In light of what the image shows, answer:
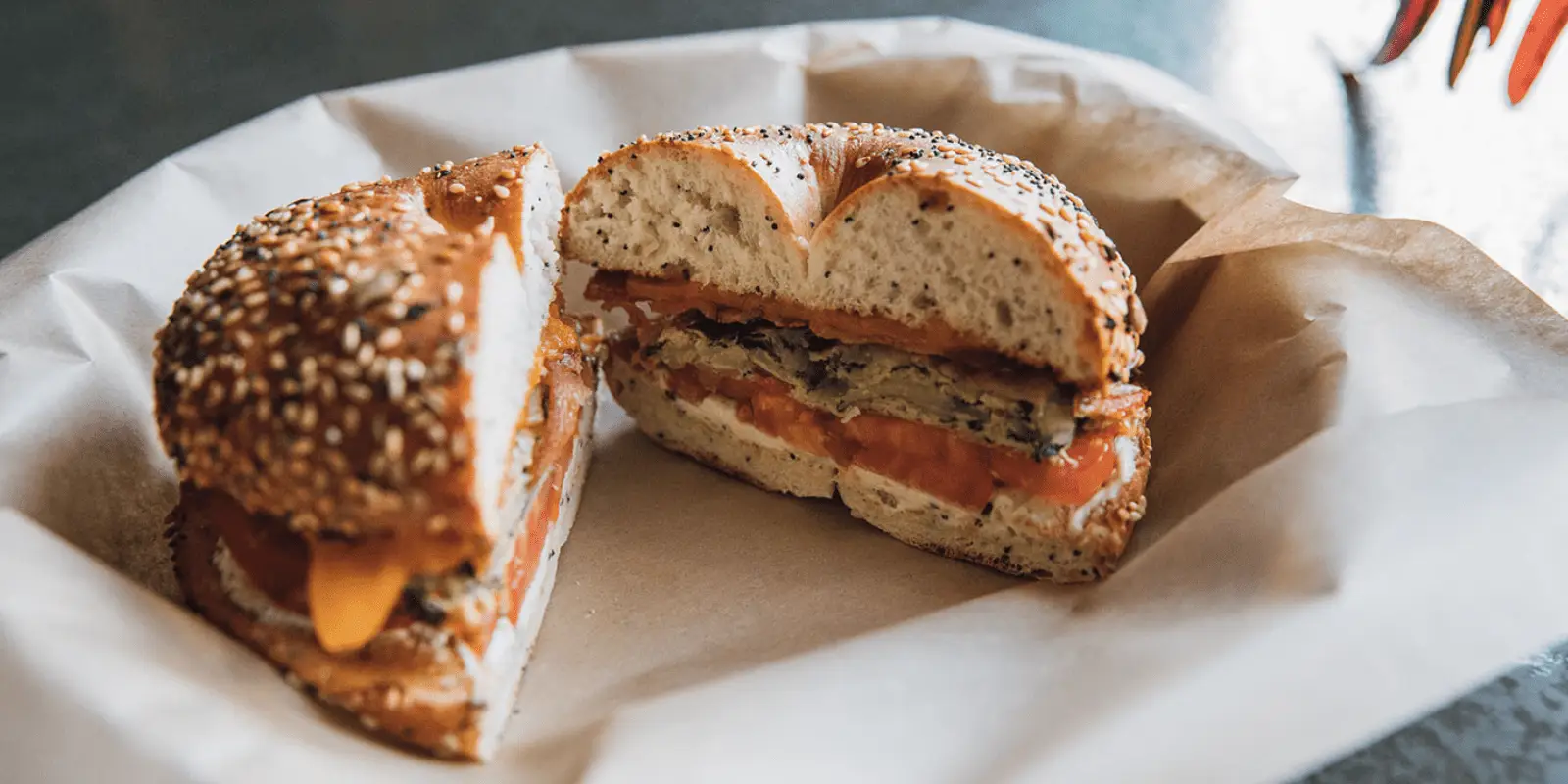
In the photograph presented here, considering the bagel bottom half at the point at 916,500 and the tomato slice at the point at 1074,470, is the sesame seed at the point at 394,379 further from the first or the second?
the tomato slice at the point at 1074,470

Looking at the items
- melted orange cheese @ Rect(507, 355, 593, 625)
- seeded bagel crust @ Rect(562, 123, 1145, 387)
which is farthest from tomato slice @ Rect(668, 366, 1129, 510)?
melted orange cheese @ Rect(507, 355, 593, 625)

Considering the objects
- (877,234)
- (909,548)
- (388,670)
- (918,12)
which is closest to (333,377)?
(388,670)

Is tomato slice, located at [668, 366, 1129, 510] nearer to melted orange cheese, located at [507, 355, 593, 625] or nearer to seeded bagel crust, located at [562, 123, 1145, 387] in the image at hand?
seeded bagel crust, located at [562, 123, 1145, 387]

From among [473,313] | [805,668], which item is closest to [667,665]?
[805,668]

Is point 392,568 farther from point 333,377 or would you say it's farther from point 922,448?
point 922,448

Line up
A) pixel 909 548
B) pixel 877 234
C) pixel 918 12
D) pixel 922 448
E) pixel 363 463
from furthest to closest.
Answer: pixel 918 12 → pixel 909 548 → pixel 922 448 → pixel 877 234 → pixel 363 463

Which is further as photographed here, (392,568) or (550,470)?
(550,470)
